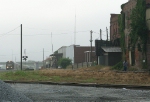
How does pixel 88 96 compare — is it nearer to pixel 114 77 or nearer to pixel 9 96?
pixel 9 96

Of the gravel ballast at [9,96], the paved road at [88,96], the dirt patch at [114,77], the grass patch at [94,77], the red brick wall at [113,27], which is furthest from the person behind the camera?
the red brick wall at [113,27]

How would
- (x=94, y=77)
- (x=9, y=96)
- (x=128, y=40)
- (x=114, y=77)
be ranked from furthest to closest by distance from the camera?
1. (x=128, y=40)
2. (x=94, y=77)
3. (x=114, y=77)
4. (x=9, y=96)

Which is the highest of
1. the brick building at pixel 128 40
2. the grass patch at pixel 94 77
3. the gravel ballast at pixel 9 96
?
the brick building at pixel 128 40

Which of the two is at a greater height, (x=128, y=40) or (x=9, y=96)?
(x=128, y=40)

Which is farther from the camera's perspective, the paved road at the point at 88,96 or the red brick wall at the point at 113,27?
the red brick wall at the point at 113,27

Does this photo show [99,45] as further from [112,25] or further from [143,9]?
[143,9]

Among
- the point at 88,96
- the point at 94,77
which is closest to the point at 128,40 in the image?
the point at 94,77

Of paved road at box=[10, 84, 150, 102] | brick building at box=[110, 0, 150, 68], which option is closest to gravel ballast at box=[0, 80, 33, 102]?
paved road at box=[10, 84, 150, 102]

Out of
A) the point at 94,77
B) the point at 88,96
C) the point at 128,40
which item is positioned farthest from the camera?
the point at 128,40

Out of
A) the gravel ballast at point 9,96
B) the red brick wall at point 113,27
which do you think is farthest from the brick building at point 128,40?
the gravel ballast at point 9,96

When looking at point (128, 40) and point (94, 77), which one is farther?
point (128, 40)

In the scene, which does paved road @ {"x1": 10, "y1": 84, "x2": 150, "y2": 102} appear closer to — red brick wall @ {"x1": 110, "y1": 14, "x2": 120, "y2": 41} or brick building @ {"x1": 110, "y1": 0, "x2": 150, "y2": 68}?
brick building @ {"x1": 110, "y1": 0, "x2": 150, "y2": 68}

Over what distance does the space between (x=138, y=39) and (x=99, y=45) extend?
1516 centimetres

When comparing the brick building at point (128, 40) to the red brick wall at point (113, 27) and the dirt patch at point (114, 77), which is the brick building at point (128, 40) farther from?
the red brick wall at point (113, 27)
